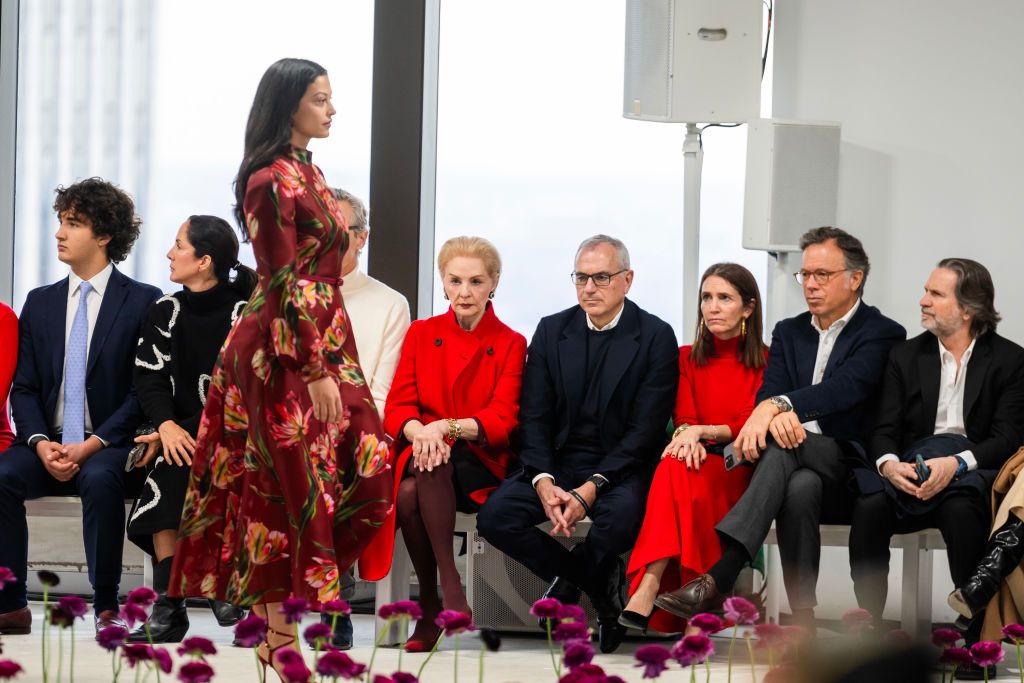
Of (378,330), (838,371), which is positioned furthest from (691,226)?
(378,330)

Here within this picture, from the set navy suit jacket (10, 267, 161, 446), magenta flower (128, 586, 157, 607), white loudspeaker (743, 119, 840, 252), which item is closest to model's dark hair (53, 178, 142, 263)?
navy suit jacket (10, 267, 161, 446)

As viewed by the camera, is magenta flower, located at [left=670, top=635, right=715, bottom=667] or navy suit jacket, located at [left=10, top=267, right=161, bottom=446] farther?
navy suit jacket, located at [left=10, top=267, right=161, bottom=446]

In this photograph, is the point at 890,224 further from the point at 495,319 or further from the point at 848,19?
the point at 495,319

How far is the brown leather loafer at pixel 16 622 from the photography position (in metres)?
3.68

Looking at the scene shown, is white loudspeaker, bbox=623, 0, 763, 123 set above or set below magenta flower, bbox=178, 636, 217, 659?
above

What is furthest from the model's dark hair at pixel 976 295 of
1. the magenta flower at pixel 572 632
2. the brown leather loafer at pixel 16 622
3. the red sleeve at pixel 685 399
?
the brown leather loafer at pixel 16 622

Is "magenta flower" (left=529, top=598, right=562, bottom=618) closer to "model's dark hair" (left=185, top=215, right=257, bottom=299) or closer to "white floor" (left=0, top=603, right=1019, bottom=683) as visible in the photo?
"white floor" (left=0, top=603, right=1019, bottom=683)

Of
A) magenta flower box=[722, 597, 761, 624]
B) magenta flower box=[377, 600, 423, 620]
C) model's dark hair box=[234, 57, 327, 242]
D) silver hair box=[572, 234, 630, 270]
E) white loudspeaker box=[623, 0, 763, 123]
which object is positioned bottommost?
magenta flower box=[377, 600, 423, 620]

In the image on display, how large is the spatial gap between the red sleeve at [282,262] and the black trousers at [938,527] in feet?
5.40

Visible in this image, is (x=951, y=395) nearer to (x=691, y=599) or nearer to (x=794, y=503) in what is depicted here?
(x=794, y=503)

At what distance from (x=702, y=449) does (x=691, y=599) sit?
46 centimetres

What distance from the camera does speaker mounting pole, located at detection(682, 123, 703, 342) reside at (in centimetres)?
452

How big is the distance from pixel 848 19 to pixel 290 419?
9.44ft

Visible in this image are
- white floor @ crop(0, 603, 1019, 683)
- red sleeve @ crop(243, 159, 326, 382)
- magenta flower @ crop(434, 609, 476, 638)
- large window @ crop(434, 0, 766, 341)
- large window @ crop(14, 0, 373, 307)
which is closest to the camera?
magenta flower @ crop(434, 609, 476, 638)
